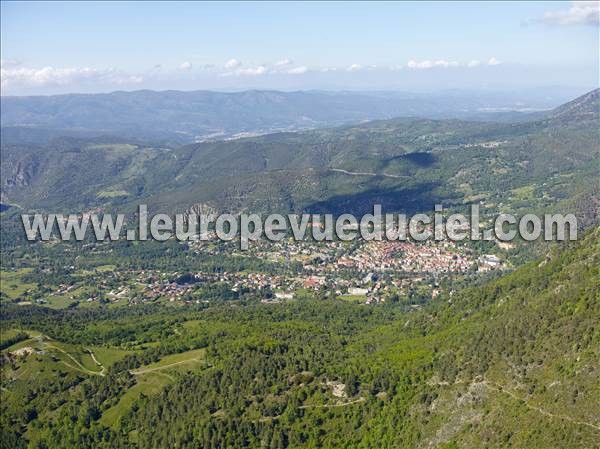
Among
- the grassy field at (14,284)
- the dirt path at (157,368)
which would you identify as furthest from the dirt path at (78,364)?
the grassy field at (14,284)

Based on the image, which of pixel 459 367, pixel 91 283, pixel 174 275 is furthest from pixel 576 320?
pixel 91 283

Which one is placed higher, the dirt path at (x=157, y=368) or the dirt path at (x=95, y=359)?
the dirt path at (x=157, y=368)

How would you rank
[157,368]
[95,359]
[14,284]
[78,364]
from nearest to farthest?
1. [157,368]
2. [78,364]
3. [95,359]
4. [14,284]

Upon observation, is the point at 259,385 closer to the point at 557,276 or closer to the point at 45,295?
the point at 557,276

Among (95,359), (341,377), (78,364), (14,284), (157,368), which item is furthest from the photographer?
(14,284)

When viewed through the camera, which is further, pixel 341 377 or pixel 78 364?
pixel 78 364

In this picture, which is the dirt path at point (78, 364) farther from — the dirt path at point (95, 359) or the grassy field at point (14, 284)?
the grassy field at point (14, 284)

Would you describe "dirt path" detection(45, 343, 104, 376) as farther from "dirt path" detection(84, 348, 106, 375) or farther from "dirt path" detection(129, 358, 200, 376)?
"dirt path" detection(129, 358, 200, 376)

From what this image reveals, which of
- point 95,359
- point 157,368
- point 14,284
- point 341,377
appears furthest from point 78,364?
point 14,284

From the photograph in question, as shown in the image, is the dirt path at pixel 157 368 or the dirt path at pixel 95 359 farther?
the dirt path at pixel 95 359

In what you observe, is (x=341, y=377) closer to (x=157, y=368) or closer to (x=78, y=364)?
(x=157, y=368)

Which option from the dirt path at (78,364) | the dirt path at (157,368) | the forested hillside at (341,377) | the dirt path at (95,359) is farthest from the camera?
the dirt path at (95,359)
